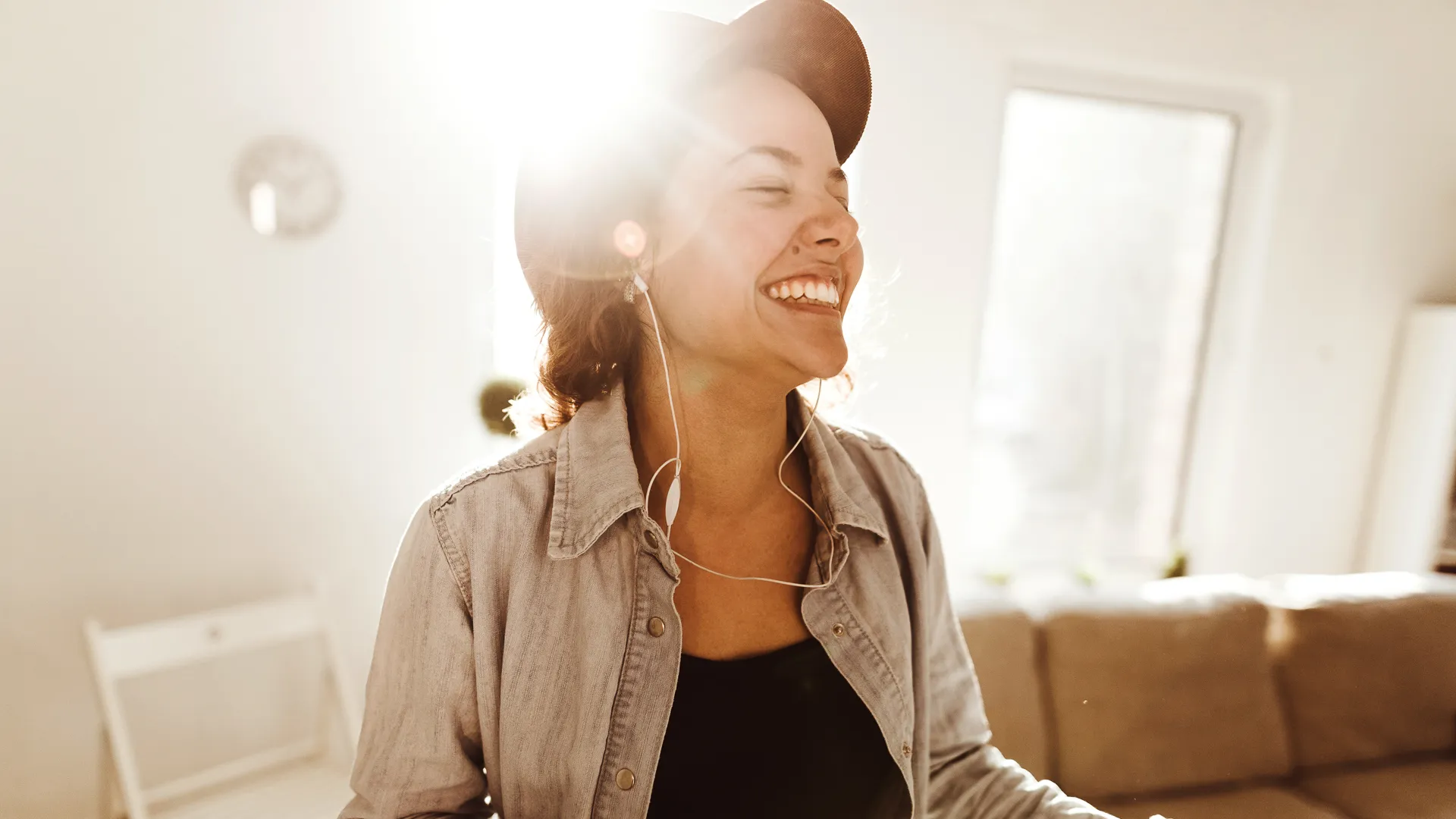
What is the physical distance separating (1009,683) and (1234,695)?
2.09 feet

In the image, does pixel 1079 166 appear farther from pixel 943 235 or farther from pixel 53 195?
pixel 53 195

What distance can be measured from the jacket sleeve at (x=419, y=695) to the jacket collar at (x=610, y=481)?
113 mm

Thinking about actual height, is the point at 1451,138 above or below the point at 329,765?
above

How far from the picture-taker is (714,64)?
80 centimetres

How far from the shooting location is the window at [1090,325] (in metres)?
3.13

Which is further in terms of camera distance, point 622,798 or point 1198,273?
point 1198,273

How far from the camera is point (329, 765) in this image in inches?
87.4

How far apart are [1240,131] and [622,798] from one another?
3.61m

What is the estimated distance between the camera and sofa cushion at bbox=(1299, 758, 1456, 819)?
191 cm

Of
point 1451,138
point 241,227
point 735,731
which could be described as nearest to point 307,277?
point 241,227

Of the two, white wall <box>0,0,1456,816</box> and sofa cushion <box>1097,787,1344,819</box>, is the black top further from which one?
white wall <box>0,0,1456,816</box>

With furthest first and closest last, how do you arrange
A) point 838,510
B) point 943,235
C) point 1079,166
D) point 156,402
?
point 1079,166 → point 943,235 → point 156,402 → point 838,510

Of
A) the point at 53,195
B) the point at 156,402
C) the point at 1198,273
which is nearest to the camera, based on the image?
the point at 53,195

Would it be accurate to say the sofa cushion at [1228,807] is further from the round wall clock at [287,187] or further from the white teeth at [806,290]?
the round wall clock at [287,187]
